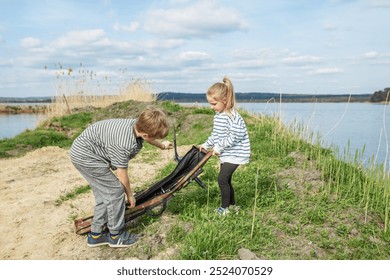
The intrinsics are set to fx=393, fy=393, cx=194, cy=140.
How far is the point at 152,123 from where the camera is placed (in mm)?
3666

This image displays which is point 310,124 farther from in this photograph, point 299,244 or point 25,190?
point 25,190

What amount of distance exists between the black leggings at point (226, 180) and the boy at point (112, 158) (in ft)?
2.51

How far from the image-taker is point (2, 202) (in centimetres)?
593

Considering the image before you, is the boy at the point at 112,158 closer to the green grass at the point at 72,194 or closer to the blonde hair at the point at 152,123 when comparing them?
the blonde hair at the point at 152,123

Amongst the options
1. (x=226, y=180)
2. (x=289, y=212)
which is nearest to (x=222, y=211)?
(x=226, y=180)

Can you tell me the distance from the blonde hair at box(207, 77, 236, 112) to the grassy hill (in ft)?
2.91

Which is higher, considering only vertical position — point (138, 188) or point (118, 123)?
point (118, 123)

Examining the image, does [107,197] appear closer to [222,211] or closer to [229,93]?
[222,211]

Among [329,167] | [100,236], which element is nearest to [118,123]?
[100,236]

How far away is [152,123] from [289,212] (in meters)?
2.14

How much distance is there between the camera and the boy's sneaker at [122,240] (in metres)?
4.00

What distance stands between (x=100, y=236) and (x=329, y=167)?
3.72m

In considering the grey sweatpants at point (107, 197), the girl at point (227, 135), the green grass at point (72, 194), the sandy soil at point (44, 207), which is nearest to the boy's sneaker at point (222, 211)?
the girl at point (227, 135)

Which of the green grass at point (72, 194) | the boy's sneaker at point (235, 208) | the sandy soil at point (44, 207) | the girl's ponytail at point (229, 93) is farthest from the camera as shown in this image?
the green grass at point (72, 194)
